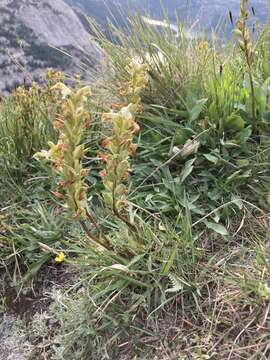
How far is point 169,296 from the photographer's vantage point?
2.17m

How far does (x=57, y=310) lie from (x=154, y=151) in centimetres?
112

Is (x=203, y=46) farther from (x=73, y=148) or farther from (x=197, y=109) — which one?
(x=73, y=148)

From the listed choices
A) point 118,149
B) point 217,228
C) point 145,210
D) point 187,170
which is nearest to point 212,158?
point 187,170

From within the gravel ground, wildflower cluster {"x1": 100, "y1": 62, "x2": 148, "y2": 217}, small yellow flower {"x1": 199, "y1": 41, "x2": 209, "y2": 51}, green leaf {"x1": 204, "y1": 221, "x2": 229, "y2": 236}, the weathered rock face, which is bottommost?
the weathered rock face

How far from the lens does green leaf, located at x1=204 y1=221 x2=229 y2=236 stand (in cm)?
236

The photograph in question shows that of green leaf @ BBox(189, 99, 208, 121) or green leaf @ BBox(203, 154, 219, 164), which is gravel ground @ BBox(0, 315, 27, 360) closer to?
green leaf @ BBox(203, 154, 219, 164)

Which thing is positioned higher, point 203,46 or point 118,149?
point 118,149

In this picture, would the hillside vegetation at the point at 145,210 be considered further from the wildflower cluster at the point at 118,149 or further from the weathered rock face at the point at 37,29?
the weathered rock face at the point at 37,29

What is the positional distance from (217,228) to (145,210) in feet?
1.32

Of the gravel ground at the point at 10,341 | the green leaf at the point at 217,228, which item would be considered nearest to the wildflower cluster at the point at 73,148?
the green leaf at the point at 217,228

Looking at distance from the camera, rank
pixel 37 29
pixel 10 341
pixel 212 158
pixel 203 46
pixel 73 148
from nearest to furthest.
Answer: pixel 73 148, pixel 10 341, pixel 212 158, pixel 203 46, pixel 37 29

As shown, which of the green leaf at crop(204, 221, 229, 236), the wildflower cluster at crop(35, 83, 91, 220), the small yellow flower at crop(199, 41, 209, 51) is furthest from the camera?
the small yellow flower at crop(199, 41, 209, 51)

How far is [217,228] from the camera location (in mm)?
2396

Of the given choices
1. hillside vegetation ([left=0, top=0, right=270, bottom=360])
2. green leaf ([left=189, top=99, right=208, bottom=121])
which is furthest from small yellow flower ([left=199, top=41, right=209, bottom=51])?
green leaf ([left=189, top=99, right=208, bottom=121])
